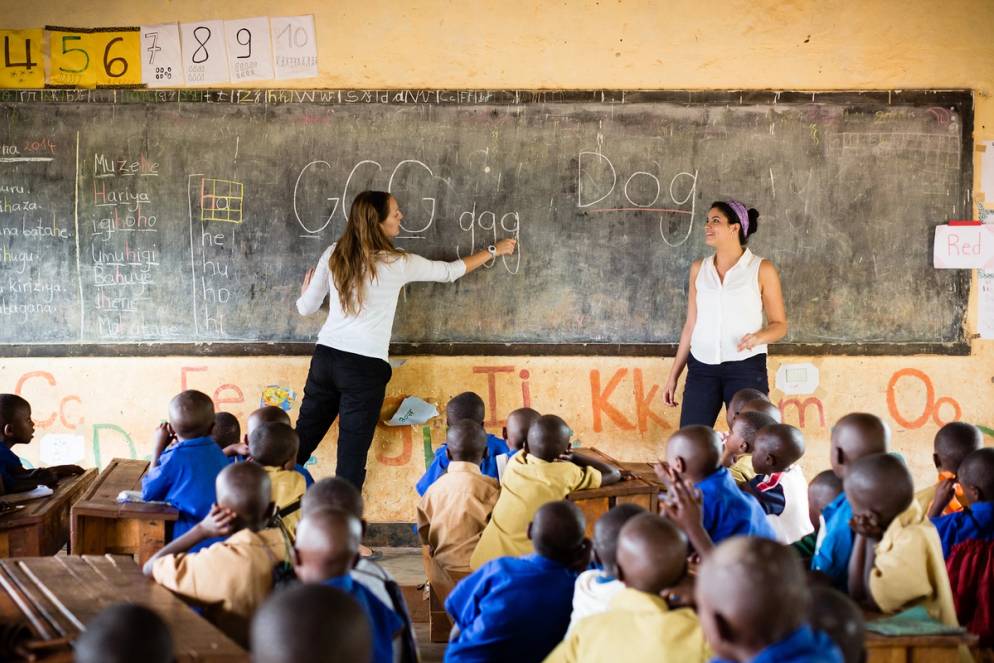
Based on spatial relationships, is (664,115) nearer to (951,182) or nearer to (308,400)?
(951,182)

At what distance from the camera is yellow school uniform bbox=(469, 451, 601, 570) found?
114 inches

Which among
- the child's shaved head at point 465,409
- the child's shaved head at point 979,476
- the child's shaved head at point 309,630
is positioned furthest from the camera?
the child's shaved head at point 465,409

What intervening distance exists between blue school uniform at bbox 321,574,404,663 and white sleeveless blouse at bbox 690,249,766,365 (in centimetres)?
262

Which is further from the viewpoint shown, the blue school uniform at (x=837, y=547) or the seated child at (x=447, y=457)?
the seated child at (x=447, y=457)

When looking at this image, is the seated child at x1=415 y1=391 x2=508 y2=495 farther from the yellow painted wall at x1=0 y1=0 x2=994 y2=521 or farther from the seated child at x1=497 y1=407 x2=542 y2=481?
the yellow painted wall at x1=0 y1=0 x2=994 y2=521

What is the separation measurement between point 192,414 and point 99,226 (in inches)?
81.0

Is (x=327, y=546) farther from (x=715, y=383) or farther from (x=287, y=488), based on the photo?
(x=715, y=383)

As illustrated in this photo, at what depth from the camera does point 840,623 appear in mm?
1569

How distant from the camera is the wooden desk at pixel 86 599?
170 cm

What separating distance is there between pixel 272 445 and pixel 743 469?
1.55 meters

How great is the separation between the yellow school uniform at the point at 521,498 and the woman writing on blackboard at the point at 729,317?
4.27 ft

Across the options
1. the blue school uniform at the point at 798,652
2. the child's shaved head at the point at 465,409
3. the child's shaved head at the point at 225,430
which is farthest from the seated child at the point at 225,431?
the blue school uniform at the point at 798,652

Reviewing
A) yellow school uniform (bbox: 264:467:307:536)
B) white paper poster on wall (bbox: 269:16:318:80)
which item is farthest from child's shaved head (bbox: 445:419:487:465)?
white paper poster on wall (bbox: 269:16:318:80)

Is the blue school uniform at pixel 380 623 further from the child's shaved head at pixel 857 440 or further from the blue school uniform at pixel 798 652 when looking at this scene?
the child's shaved head at pixel 857 440
